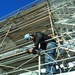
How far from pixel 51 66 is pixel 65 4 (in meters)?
4.18

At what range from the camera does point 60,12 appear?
8.59 metres

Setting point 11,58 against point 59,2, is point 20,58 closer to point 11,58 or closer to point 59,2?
point 11,58

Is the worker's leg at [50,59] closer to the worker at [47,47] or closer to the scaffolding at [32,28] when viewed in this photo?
the worker at [47,47]

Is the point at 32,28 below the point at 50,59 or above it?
above

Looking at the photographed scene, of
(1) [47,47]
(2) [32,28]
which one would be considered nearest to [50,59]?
(1) [47,47]

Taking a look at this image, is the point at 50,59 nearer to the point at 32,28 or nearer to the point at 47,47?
the point at 47,47

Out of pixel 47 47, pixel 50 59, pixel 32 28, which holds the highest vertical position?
pixel 32 28

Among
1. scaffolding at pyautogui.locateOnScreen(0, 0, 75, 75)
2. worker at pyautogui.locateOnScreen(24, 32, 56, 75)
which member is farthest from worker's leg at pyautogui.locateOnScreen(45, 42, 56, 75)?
scaffolding at pyautogui.locateOnScreen(0, 0, 75, 75)

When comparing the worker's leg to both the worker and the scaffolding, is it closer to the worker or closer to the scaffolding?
the worker

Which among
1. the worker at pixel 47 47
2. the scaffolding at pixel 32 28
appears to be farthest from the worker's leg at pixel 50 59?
the scaffolding at pixel 32 28

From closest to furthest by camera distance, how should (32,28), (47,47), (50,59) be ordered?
1. (50,59)
2. (47,47)
3. (32,28)

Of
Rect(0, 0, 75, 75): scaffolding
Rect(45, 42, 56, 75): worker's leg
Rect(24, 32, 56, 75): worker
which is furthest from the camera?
Rect(0, 0, 75, 75): scaffolding

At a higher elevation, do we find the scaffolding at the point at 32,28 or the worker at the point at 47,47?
the scaffolding at the point at 32,28

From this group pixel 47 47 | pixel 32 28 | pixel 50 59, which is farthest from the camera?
pixel 32 28
